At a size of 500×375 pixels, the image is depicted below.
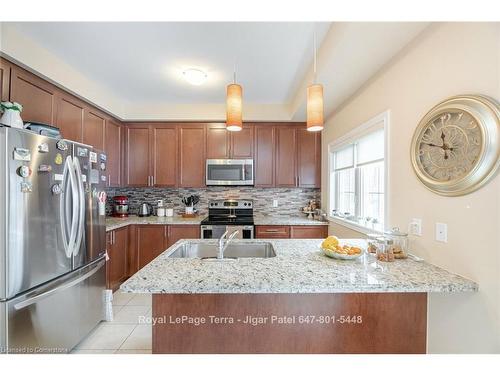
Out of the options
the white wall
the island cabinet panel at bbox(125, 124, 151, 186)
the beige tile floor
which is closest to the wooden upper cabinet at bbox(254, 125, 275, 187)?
the island cabinet panel at bbox(125, 124, 151, 186)

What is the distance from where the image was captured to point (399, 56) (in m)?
1.62

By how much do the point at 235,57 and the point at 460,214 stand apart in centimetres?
209

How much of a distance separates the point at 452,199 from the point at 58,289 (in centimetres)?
253

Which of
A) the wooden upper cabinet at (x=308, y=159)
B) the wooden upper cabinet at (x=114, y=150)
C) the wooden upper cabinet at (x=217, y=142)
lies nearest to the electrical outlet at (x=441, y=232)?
the wooden upper cabinet at (x=308, y=159)

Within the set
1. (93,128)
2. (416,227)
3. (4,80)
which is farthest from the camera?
(93,128)

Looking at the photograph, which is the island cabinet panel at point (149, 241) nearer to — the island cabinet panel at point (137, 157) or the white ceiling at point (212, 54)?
the island cabinet panel at point (137, 157)

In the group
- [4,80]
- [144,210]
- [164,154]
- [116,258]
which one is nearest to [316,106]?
[4,80]

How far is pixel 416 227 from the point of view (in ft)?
4.83

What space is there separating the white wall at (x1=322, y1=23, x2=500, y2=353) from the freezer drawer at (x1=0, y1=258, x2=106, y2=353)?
7.76 ft

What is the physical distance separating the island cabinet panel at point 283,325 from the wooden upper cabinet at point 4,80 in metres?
1.89

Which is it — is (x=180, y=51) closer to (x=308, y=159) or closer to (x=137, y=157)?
(x=137, y=157)

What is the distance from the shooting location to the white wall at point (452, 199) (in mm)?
1027

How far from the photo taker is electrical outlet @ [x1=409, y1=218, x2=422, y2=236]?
1.44 meters
